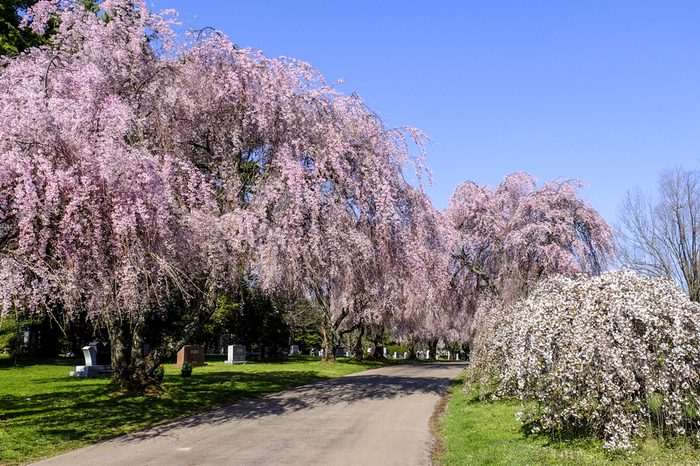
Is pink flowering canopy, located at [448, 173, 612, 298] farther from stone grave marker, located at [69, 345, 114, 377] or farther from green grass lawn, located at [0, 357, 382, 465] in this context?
stone grave marker, located at [69, 345, 114, 377]

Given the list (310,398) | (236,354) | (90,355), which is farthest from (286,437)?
(236,354)

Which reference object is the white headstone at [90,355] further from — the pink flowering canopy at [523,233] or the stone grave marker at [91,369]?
the pink flowering canopy at [523,233]

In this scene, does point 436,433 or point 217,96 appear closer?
point 436,433

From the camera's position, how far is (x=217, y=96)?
16656 millimetres

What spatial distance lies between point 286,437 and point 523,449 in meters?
4.75

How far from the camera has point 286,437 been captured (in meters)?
11.3

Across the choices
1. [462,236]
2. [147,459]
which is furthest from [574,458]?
[462,236]

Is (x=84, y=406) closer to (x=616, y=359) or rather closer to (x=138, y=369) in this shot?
(x=138, y=369)

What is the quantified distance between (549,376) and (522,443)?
1463 mm

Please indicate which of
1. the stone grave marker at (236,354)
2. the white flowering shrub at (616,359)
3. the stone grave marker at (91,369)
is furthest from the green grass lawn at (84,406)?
the stone grave marker at (236,354)

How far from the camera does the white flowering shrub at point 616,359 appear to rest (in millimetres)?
9180

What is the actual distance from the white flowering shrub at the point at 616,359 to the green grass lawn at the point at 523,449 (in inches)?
11.3

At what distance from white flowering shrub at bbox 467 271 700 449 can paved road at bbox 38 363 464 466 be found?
2734 mm

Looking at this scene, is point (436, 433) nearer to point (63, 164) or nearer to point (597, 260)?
point (63, 164)
